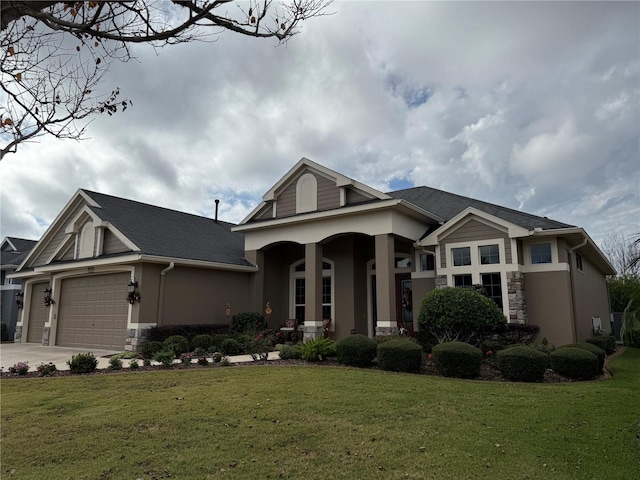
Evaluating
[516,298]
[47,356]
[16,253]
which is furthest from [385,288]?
[16,253]

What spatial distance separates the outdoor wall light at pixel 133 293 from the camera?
13680 mm

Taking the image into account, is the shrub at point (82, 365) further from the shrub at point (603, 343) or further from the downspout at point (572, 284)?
the shrub at point (603, 343)

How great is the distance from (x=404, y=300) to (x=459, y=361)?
700 centimetres

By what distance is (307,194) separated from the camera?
50.4 ft

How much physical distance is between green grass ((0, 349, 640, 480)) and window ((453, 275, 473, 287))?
526 centimetres

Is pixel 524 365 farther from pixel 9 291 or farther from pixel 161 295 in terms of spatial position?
pixel 9 291

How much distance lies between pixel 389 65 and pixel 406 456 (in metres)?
9.74

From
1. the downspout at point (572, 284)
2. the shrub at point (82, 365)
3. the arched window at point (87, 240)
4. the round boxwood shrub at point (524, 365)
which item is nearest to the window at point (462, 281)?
the downspout at point (572, 284)

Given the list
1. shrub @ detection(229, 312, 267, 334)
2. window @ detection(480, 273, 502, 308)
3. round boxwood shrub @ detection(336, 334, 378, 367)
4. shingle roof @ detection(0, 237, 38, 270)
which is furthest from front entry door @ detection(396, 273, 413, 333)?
shingle roof @ detection(0, 237, 38, 270)

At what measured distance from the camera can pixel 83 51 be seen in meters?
5.44

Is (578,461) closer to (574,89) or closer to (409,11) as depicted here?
(409,11)

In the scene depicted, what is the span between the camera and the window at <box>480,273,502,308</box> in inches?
484

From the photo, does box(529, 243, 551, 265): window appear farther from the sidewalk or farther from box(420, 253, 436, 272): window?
the sidewalk

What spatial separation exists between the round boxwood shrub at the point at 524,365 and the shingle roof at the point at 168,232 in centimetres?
1051
